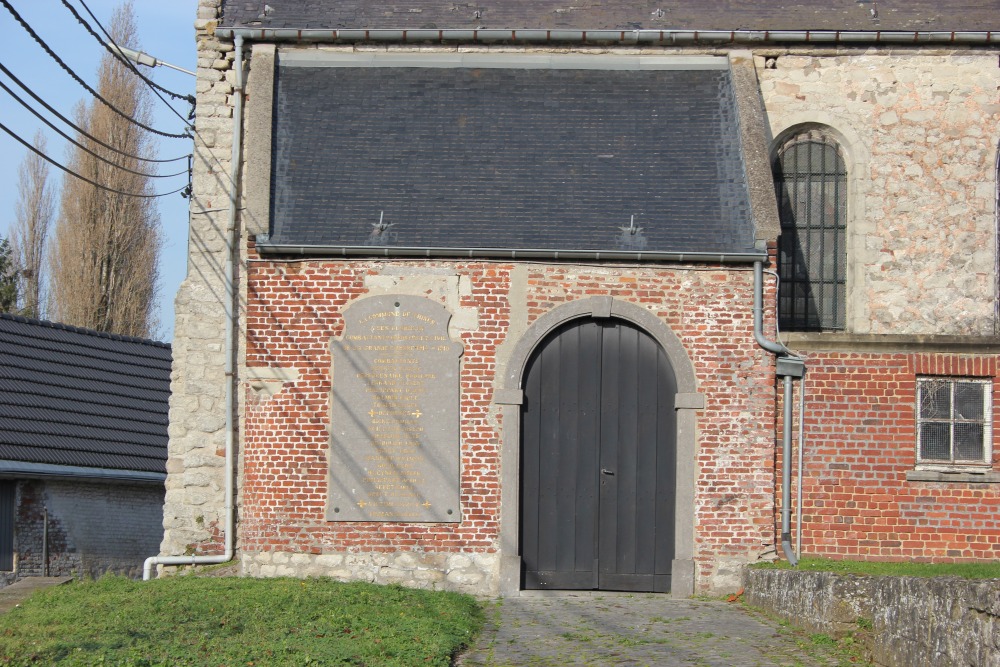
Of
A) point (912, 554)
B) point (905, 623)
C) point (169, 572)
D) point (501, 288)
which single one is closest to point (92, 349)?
point (169, 572)

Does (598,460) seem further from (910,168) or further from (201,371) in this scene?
(910,168)

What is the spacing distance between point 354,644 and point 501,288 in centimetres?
534

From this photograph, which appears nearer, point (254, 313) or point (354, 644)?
point (354, 644)

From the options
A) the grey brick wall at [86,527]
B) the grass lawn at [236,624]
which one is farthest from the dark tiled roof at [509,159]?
the grey brick wall at [86,527]

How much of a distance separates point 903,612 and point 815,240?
24.5 feet

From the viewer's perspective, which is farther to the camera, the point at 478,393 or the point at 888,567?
the point at 478,393

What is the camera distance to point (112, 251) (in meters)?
32.6

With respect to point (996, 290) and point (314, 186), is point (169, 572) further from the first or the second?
point (996, 290)

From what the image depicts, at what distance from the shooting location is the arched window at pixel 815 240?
15625 mm

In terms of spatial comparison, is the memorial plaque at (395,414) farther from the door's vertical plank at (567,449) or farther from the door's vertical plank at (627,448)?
the door's vertical plank at (627,448)

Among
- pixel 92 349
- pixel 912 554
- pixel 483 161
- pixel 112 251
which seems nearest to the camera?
pixel 912 554

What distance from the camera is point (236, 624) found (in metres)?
10.0

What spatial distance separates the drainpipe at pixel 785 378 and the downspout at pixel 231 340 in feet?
18.7

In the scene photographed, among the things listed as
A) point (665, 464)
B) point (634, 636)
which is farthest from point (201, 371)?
point (634, 636)
